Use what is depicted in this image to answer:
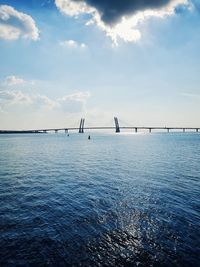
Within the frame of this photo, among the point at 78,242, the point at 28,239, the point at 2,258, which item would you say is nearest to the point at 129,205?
the point at 78,242

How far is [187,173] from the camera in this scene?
3519cm

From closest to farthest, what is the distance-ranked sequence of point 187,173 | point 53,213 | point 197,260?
point 197,260
point 53,213
point 187,173

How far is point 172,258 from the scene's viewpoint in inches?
468

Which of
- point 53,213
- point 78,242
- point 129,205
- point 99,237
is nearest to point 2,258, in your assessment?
point 78,242

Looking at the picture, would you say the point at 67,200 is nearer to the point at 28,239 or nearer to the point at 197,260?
the point at 28,239

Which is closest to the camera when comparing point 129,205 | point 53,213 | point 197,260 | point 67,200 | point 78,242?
point 197,260

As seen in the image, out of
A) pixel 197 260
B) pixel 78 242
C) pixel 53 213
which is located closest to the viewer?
pixel 197 260

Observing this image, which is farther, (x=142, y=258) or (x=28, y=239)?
(x=28, y=239)

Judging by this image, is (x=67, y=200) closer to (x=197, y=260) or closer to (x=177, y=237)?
(x=177, y=237)

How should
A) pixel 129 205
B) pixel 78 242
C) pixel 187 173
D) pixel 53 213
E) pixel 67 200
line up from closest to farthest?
pixel 78 242 < pixel 53 213 < pixel 129 205 < pixel 67 200 < pixel 187 173

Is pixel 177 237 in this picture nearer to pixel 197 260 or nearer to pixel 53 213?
pixel 197 260

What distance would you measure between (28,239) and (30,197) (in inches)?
362

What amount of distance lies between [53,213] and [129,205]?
6793 millimetres

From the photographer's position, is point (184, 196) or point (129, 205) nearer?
point (129, 205)
